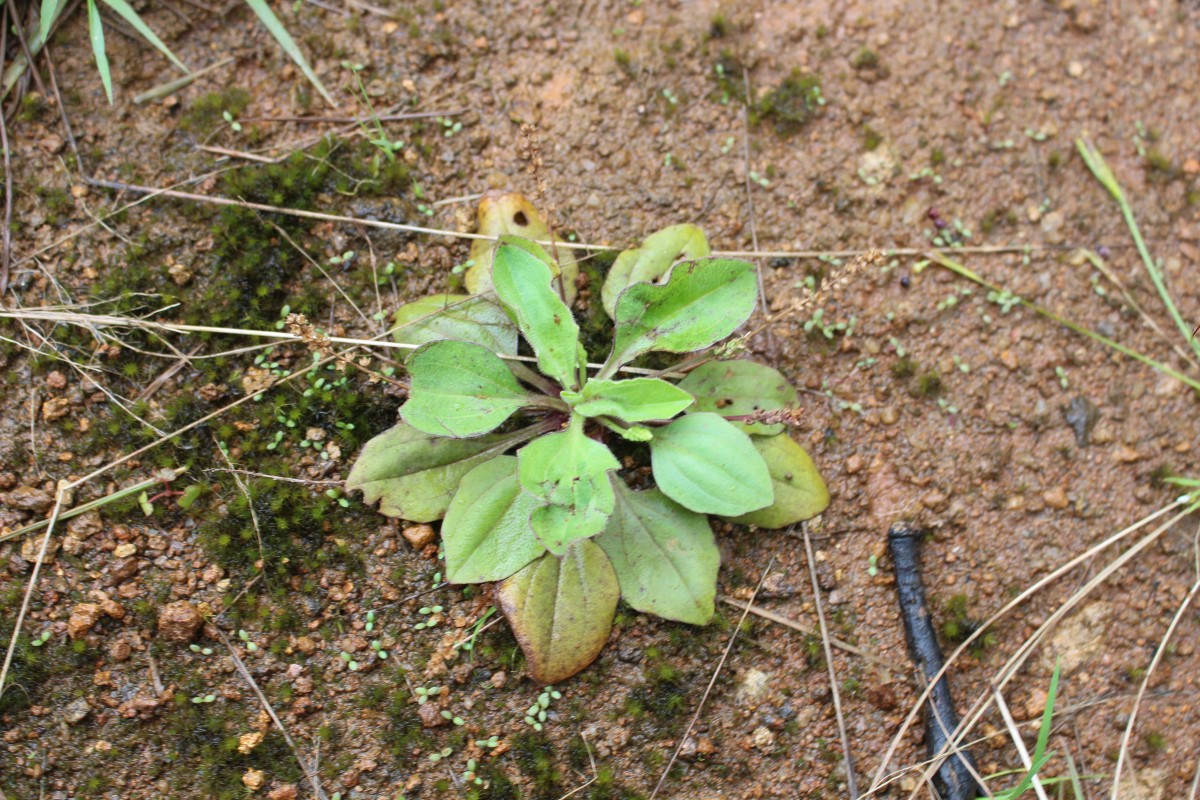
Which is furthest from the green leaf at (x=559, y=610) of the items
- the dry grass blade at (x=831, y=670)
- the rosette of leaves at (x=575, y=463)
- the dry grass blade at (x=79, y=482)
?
the dry grass blade at (x=79, y=482)

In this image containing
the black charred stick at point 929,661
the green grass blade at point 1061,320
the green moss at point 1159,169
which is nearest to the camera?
the black charred stick at point 929,661

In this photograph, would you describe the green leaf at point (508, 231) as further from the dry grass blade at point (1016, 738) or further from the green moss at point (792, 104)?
the dry grass blade at point (1016, 738)

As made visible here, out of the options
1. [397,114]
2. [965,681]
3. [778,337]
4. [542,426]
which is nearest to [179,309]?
[397,114]

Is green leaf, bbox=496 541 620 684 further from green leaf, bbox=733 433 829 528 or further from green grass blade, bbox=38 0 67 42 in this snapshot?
Answer: green grass blade, bbox=38 0 67 42

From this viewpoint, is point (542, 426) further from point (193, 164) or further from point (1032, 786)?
point (1032, 786)

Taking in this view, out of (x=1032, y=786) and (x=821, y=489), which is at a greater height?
(x=821, y=489)
